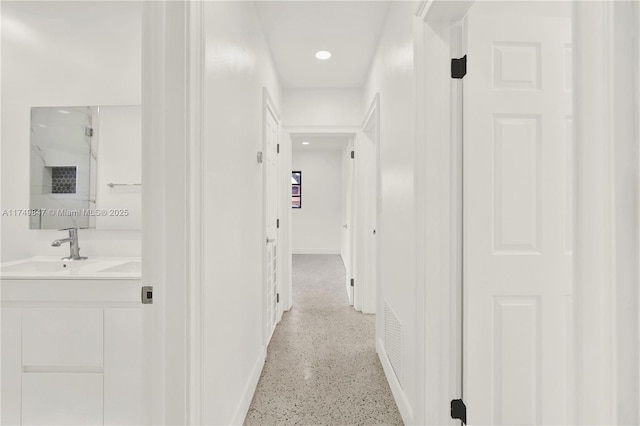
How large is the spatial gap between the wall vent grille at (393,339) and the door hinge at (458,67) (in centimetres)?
135

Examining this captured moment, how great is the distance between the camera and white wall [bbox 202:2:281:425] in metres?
1.34

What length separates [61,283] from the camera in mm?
1650

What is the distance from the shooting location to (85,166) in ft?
7.22

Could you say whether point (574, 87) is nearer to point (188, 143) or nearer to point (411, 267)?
point (188, 143)

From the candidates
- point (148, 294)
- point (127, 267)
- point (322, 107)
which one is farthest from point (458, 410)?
point (322, 107)

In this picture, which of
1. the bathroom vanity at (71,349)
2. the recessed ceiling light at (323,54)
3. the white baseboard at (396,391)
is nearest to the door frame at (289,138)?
the recessed ceiling light at (323,54)

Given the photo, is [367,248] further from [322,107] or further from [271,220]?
[322,107]

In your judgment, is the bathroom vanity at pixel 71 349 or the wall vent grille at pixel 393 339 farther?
the wall vent grille at pixel 393 339

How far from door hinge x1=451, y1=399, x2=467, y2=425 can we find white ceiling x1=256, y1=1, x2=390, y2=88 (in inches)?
91.9

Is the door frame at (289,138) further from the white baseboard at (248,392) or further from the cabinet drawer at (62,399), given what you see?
the cabinet drawer at (62,399)

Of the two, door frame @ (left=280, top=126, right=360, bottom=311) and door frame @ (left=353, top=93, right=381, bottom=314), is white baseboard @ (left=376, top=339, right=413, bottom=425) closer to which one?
door frame @ (left=353, top=93, right=381, bottom=314)

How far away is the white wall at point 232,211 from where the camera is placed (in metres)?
1.34

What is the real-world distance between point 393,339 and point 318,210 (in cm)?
609

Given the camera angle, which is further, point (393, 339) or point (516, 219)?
point (393, 339)
